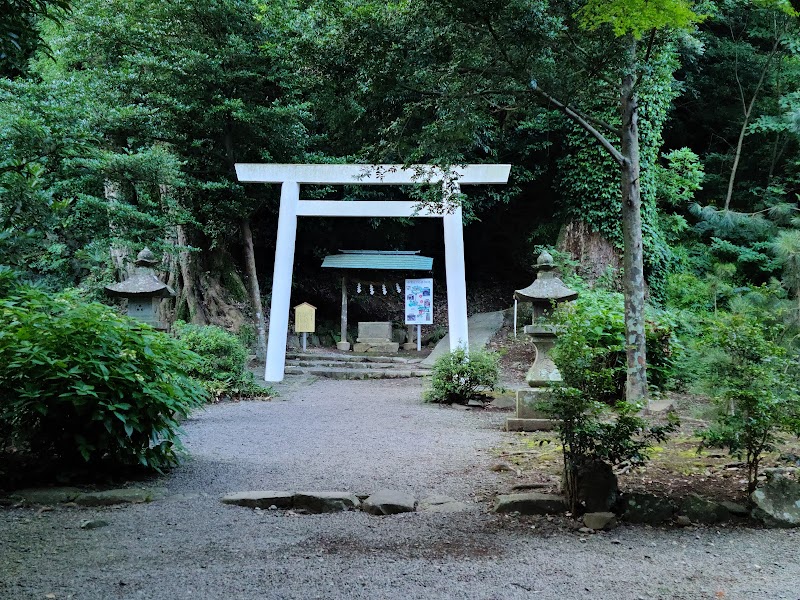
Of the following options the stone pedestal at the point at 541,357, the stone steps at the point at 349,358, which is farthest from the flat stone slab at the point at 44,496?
the stone steps at the point at 349,358

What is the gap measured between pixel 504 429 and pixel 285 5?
1028 centimetres

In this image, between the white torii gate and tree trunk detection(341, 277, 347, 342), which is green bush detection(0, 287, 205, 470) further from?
tree trunk detection(341, 277, 347, 342)

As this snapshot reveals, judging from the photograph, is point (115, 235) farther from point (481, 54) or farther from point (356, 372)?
point (481, 54)

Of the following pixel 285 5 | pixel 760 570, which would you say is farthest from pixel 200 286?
pixel 760 570

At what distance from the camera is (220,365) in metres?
10.2

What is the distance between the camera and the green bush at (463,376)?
30.2ft

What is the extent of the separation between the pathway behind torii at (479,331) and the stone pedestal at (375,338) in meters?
1.57

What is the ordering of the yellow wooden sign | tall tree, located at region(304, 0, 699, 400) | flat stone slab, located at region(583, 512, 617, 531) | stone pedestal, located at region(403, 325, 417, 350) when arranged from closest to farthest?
flat stone slab, located at region(583, 512, 617, 531)
tall tree, located at region(304, 0, 699, 400)
the yellow wooden sign
stone pedestal, located at region(403, 325, 417, 350)

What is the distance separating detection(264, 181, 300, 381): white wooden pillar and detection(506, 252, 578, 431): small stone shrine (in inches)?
205

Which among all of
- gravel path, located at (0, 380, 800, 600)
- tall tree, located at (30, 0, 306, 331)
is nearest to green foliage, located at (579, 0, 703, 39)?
gravel path, located at (0, 380, 800, 600)

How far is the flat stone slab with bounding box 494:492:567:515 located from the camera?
3.69 metres

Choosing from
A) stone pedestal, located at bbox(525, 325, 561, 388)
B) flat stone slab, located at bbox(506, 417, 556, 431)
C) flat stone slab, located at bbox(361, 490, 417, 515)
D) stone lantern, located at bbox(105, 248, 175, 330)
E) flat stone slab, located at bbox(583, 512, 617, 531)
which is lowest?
flat stone slab, located at bbox(506, 417, 556, 431)

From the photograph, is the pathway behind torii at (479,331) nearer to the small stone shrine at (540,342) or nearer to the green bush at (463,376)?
the green bush at (463,376)

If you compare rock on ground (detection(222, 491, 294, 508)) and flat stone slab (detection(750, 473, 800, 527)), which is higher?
flat stone slab (detection(750, 473, 800, 527))
